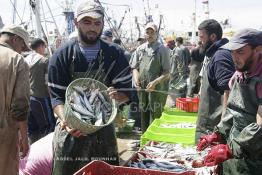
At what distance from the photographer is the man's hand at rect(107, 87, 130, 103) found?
11.9 feet

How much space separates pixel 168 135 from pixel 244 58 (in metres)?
3.11

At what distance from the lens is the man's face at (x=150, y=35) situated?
7.60 meters

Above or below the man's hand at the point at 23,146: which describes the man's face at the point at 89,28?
above

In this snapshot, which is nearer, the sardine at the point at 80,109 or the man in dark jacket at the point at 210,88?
the sardine at the point at 80,109

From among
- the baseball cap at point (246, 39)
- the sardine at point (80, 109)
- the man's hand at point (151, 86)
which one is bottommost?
the man's hand at point (151, 86)

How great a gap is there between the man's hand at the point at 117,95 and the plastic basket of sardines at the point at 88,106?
0.16 ft

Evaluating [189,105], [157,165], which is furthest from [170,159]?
[189,105]

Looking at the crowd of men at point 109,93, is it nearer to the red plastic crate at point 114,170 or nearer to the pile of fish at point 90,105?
the pile of fish at point 90,105

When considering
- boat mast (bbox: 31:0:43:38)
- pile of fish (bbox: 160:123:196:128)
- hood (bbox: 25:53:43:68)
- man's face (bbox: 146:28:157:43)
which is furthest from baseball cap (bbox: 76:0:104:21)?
boat mast (bbox: 31:0:43:38)

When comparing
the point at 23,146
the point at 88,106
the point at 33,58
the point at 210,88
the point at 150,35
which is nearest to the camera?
the point at 88,106

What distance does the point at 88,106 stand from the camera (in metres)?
3.55

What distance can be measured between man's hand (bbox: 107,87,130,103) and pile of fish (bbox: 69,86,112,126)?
0.08 metres

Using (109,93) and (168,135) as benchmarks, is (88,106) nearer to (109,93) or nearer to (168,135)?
(109,93)

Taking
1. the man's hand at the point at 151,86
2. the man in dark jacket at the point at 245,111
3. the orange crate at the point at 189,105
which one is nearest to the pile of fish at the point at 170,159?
the man in dark jacket at the point at 245,111
